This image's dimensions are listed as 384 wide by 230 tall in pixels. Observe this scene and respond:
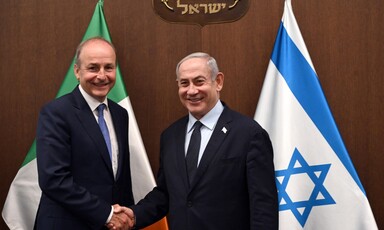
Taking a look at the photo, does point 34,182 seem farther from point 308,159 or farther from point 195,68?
point 308,159

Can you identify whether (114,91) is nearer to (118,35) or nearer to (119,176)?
(118,35)

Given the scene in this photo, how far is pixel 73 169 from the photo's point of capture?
83.1 inches

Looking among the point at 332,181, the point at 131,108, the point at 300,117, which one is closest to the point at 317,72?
the point at 300,117

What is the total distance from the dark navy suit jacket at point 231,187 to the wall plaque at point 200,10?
120 cm

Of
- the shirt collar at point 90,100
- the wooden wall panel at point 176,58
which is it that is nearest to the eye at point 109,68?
the shirt collar at point 90,100

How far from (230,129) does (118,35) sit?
1.35 metres

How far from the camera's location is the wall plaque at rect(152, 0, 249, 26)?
3.04 metres

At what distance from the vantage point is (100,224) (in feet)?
6.79

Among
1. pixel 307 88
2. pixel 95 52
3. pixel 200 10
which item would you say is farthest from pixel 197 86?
pixel 200 10

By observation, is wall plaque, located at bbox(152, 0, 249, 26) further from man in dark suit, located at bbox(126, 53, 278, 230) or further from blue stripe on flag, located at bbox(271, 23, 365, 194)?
man in dark suit, located at bbox(126, 53, 278, 230)

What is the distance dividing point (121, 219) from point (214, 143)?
0.55 meters

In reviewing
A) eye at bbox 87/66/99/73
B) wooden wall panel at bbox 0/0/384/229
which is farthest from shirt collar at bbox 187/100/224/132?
wooden wall panel at bbox 0/0/384/229

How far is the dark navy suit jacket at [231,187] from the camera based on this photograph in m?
1.96

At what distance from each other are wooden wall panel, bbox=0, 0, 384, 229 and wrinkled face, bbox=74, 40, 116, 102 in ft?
2.81
